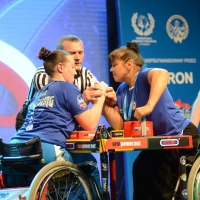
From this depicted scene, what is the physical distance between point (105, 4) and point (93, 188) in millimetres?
2834

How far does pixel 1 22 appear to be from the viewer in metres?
4.57

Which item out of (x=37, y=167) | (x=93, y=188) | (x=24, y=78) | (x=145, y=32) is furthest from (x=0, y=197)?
(x=145, y=32)

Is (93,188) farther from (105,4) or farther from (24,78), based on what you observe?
(105,4)

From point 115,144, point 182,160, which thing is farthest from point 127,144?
point 182,160

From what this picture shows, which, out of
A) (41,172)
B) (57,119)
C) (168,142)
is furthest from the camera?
(57,119)

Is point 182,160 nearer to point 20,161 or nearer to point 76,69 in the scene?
point 20,161

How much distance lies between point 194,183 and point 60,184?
0.72 meters

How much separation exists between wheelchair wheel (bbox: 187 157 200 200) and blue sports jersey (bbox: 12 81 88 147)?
26.7 inches

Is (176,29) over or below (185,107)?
over

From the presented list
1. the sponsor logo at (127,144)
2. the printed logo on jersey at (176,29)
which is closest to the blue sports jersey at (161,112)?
the sponsor logo at (127,144)

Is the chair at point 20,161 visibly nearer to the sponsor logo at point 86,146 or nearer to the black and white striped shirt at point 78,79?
the sponsor logo at point 86,146

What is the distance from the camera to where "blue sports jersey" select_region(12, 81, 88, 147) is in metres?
2.55

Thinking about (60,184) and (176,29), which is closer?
(60,184)

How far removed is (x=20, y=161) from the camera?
2.49 metres
